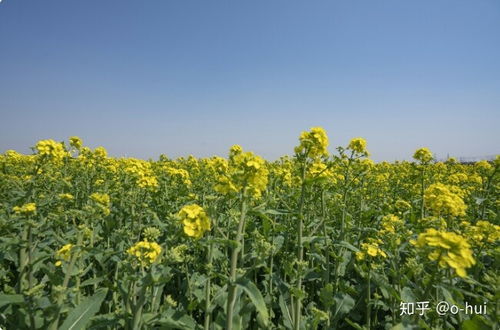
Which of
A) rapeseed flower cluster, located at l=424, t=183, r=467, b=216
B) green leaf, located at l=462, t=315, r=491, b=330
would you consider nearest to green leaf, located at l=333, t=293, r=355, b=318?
green leaf, located at l=462, t=315, r=491, b=330

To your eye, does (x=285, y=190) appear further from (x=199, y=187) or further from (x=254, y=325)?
(x=254, y=325)

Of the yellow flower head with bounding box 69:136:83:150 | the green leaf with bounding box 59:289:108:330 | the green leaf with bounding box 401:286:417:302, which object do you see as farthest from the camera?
the yellow flower head with bounding box 69:136:83:150

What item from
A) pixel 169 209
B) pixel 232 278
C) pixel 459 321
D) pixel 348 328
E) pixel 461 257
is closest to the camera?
pixel 461 257

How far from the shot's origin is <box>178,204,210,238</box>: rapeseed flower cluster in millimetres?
2297

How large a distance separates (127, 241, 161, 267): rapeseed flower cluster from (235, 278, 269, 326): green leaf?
791 millimetres

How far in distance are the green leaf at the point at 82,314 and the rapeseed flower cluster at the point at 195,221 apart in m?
1.11

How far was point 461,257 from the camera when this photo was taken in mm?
2031

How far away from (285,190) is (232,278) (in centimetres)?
419

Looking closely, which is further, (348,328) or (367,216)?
(367,216)

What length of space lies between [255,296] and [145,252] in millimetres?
1063

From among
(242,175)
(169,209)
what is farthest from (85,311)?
(169,209)

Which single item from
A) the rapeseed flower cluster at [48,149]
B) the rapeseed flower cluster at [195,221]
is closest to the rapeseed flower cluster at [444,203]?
the rapeseed flower cluster at [195,221]

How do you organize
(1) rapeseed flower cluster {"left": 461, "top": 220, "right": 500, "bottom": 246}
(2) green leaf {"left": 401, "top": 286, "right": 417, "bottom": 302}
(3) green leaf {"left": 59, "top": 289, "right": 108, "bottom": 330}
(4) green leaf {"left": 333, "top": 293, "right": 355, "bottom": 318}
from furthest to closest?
1. (4) green leaf {"left": 333, "top": 293, "right": 355, "bottom": 318}
2. (1) rapeseed flower cluster {"left": 461, "top": 220, "right": 500, "bottom": 246}
3. (2) green leaf {"left": 401, "top": 286, "right": 417, "bottom": 302}
4. (3) green leaf {"left": 59, "top": 289, "right": 108, "bottom": 330}

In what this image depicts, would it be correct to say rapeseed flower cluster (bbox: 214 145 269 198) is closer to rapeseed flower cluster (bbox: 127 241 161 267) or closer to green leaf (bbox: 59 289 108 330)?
rapeseed flower cluster (bbox: 127 241 161 267)
